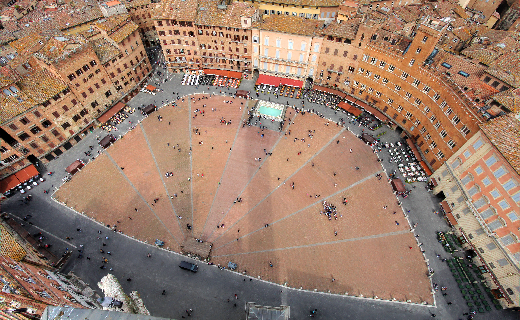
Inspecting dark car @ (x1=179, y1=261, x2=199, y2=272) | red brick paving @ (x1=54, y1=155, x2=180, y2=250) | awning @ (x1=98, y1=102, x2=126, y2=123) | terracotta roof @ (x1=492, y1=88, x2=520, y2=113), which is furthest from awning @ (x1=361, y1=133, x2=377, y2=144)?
awning @ (x1=98, y1=102, x2=126, y2=123)

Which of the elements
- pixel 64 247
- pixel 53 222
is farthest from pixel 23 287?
pixel 53 222

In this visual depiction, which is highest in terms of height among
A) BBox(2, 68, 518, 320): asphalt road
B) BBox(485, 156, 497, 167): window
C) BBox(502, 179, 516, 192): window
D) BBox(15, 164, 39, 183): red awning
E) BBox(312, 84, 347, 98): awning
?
BBox(312, 84, 347, 98): awning

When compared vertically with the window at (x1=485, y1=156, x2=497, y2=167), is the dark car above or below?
below

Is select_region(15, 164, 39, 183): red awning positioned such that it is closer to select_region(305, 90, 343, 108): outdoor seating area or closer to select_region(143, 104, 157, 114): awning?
select_region(143, 104, 157, 114): awning

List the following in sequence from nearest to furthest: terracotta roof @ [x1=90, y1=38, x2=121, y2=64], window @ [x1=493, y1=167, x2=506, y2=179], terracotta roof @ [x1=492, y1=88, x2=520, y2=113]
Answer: window @ [x1=493, y1=167, x2=506, y2=179] → terracotta roof @ [x1=492, y1=88, x2=520, y2=113] → terracotta roof @ [x1=90, y1=38, x2=121, y2=64]

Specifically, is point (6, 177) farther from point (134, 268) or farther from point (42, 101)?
point (134, 268)

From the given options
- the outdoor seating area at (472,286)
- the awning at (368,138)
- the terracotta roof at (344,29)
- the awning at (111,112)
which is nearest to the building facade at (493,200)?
the outdoor seating area at (472,286)
